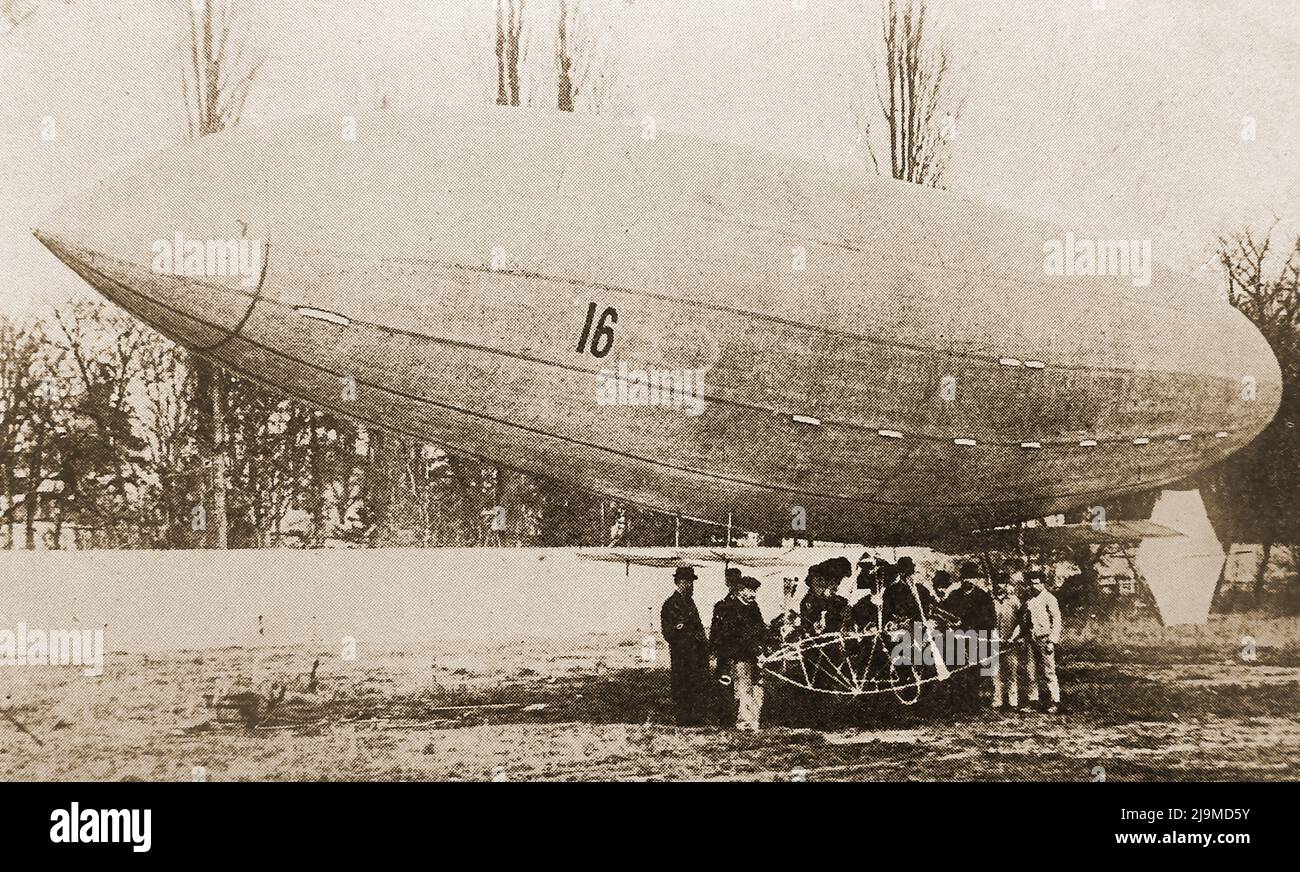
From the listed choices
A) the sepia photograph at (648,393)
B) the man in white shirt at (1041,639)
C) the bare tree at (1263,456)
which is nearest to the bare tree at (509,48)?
the sepia photograph at (648,393)

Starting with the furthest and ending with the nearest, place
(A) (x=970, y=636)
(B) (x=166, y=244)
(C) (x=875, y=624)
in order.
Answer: (A) (x=970, y=636) < (C) (x=875, y=624) < (B) (x=166, y=244)

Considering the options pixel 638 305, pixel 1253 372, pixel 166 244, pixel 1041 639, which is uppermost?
pixel 166 244

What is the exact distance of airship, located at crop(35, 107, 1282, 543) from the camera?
3.69 metres

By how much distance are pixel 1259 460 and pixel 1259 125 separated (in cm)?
158

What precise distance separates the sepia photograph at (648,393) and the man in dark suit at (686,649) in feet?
0.04

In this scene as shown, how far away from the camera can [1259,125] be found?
5.00m

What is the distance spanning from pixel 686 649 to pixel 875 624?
0.83 metres

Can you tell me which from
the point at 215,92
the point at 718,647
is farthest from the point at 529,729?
the point at 215,92

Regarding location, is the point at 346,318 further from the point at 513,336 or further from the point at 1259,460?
the point at 1259,460

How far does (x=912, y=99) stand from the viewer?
5.04 meters

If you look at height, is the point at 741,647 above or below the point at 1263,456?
below

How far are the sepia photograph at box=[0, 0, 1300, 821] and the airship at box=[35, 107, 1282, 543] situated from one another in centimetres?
2

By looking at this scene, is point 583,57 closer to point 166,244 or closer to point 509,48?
point 509,48

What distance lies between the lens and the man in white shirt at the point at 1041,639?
477cm
